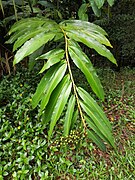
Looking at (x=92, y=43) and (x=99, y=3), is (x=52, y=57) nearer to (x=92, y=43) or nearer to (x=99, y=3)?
(x=92, y=43)

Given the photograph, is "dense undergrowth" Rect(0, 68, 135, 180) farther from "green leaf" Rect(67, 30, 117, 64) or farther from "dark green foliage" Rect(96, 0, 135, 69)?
"dark green foliage" Rect(96, 0, 135, 69)

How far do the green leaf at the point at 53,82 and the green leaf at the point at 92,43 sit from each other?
4.9 inches

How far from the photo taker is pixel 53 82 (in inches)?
31.1

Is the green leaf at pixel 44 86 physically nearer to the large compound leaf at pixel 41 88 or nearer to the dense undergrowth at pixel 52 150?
the large compound leaf at pixel 41 88

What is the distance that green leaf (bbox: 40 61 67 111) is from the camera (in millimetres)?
775

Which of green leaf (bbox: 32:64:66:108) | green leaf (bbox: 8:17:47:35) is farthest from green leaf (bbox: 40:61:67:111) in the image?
green leaf (bbox: 8:17:47:35)

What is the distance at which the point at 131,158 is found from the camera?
1290 mm

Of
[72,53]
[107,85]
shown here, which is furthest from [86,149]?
[107,85]

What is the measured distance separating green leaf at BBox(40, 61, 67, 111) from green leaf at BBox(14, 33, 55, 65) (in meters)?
0.11

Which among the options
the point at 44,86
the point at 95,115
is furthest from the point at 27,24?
the point at 95,115

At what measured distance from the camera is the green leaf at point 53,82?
775 mm

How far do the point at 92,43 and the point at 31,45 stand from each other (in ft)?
0.74

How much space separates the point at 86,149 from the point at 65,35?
2.31 ft

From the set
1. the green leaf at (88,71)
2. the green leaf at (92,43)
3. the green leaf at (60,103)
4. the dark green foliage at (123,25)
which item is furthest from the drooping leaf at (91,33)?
the dark green foliage at (123,25)
